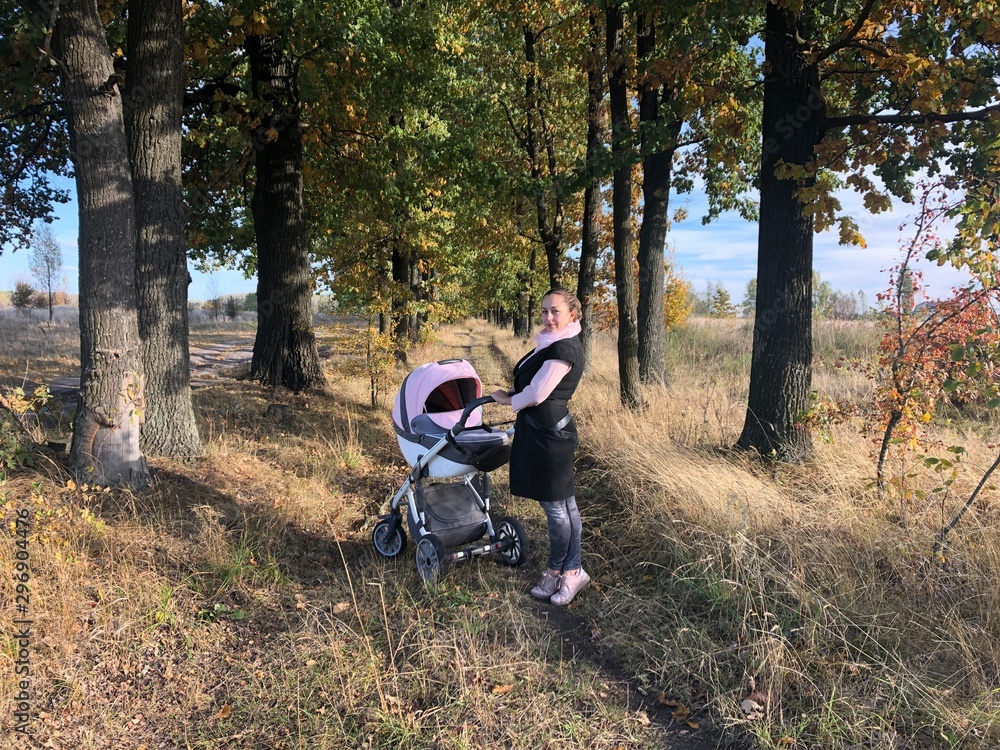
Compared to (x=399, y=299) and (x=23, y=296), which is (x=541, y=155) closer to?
(x=399, y=299)

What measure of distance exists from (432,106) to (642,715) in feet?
46.1

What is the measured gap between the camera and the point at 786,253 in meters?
5.58

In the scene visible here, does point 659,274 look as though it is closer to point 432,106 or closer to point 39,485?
point 432,106

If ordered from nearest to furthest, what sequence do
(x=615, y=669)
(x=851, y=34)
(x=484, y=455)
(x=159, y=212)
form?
(x=615, y=669) < (x=484, y=455) < (x=851, y=34) < (x=159, y=212)

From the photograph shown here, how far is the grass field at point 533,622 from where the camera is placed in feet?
8.92

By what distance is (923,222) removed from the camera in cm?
467

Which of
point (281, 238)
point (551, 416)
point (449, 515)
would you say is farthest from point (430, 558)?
point (281, 238)

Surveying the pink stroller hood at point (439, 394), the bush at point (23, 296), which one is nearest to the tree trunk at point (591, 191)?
the pink stroller hood at point (439, 394)

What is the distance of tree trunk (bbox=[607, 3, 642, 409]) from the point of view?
8.55 m

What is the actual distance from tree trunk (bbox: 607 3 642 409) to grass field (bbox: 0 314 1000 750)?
125 inches

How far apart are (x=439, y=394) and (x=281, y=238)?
6.81 m

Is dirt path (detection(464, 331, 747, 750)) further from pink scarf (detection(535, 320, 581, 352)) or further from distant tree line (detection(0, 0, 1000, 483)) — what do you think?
distant tree line (detection(0, 0, 1000, 483))

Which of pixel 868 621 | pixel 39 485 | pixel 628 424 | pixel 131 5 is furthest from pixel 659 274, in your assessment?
pixel 39 485

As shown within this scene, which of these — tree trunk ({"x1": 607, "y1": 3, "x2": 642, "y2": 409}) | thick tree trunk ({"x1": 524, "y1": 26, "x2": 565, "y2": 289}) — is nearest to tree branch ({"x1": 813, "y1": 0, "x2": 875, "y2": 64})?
tree trunk ({"x1": 607, "y1": 3, "x2": 642, "y2": 409})
